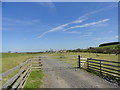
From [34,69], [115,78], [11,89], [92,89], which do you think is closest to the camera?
[11,89]

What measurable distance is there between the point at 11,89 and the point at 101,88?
4218 mm

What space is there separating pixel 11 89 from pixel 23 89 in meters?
1.93

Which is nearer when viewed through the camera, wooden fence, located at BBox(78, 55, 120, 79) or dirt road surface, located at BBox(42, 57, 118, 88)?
dirt road surface, located at BBox(42, 57, 118, 88)

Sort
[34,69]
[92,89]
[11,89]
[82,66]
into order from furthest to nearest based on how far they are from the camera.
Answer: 1. [82,66]
2. [34,69]
3. [92,89]
4. [11,89]

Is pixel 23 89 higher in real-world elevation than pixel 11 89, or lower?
lower

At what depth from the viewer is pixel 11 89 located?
11.7 feet

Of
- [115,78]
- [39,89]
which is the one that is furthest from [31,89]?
[115,78]

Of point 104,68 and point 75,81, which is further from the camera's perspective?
point 104,68

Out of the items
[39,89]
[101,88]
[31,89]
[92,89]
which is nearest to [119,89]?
[101,88]

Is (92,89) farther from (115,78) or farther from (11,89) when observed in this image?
(11,89)

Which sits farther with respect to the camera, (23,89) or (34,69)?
(34,69)

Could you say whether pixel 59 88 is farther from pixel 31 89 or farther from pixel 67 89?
pixel 31 89

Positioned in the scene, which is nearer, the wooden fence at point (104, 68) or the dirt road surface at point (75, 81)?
the dirt road surface at point (75, 81)

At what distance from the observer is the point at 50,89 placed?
17.3 ft
